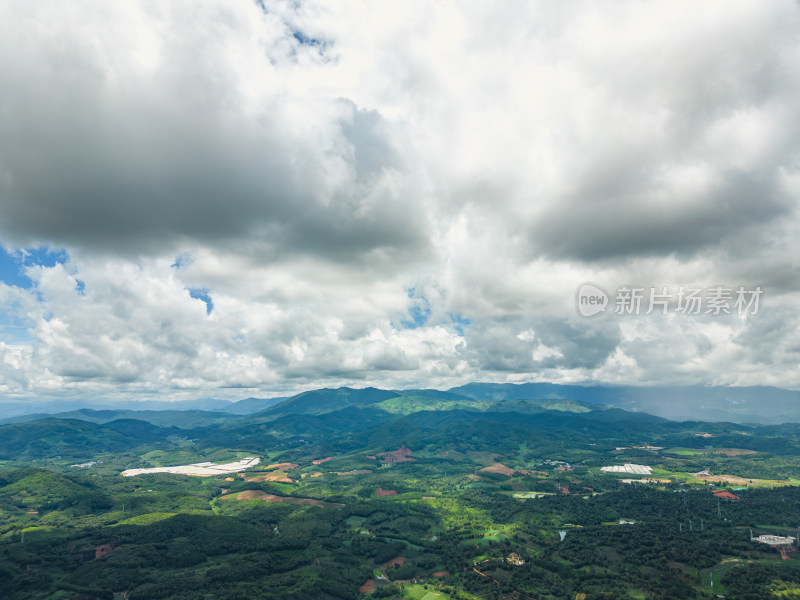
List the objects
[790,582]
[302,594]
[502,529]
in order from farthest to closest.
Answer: [502,529]
[302,594]
[790,582]

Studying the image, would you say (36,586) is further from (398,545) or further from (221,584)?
(398,545)

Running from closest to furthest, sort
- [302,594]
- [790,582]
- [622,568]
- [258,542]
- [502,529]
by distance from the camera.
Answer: [790,582], [302,594], [622,568], [258,542], [502,529]

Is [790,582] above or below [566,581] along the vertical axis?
above

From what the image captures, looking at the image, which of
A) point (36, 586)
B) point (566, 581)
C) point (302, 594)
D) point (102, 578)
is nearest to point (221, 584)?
point (302, 594)

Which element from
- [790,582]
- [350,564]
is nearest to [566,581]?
[790,582]

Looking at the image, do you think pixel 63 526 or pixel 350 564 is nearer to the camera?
pixel 350 564

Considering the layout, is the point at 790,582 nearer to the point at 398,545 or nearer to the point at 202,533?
the point at 398,545

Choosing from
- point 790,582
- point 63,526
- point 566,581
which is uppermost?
point 790,582

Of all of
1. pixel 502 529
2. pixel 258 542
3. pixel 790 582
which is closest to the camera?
pixel 790 582

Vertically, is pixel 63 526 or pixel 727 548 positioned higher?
pixel 727 548
